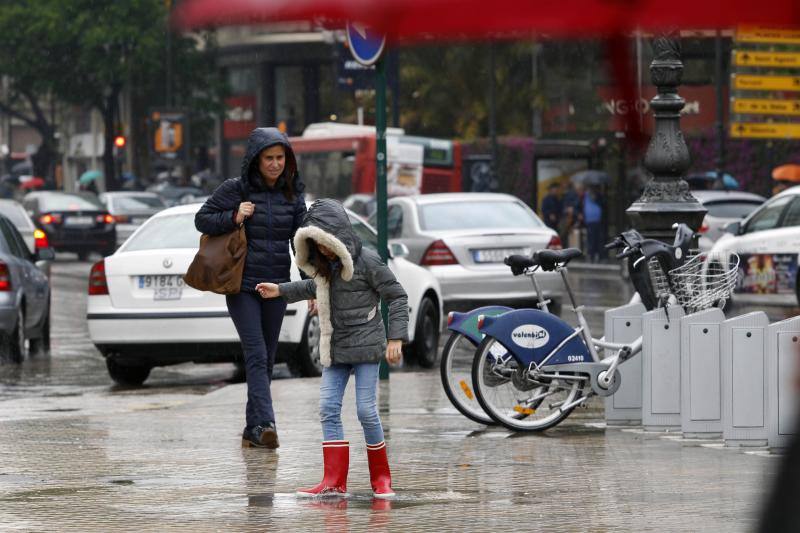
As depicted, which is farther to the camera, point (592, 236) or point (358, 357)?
point (592, 236)

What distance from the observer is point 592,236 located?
36344 millimetres

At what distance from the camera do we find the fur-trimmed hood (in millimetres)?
7480

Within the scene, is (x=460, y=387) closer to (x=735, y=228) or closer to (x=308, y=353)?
(x=308, y=353)

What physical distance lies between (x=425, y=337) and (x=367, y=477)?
7807 millimetres

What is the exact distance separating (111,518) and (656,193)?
5735 mm

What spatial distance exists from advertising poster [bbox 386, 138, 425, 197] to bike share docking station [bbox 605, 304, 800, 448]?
1036 inches

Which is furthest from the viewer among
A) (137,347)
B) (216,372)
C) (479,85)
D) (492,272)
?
(492,272)

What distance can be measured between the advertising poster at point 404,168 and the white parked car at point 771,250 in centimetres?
1403

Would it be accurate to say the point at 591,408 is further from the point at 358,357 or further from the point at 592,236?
the point at 592,236

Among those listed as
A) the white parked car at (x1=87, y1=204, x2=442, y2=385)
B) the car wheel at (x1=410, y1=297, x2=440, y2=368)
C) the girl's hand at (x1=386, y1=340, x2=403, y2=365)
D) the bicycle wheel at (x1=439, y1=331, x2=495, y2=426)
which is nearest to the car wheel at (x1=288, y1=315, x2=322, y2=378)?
the white parked car at (x1=87, y1=204, x2=442, y2=385)

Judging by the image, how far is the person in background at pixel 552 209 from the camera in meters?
35.6

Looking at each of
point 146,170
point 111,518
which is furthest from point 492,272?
point 146,170

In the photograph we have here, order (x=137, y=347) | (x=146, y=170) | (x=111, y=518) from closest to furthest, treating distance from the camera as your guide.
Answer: (x=111, y=518), (x=137, y=347), (x=146, y=170)

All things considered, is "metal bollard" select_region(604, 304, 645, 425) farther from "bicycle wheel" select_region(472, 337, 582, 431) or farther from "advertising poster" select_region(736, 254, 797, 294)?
"advertising poster" select_region(736, 254, 797, 294)
